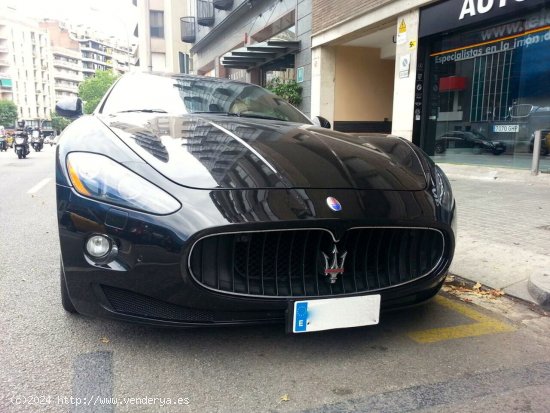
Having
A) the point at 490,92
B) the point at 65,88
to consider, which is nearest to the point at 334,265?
the point at 490,92

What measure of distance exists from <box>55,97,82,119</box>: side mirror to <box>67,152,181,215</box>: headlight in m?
1.89

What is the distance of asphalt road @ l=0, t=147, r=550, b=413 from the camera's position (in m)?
1.90

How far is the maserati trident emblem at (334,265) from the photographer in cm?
211

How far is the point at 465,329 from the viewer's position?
270 cm

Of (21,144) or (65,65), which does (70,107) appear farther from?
(65,65)

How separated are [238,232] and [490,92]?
28.4 ft

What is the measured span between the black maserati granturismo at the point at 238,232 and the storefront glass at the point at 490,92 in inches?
272

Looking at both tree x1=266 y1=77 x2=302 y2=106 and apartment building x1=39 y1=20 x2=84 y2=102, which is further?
apartment building x1=39 y1=20 x2=84 y2=102

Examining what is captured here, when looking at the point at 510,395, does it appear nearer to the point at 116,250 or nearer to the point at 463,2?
the point at 116,250

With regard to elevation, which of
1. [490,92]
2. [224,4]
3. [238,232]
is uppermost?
[224,4]

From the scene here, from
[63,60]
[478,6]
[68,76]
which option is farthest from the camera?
[68,76]

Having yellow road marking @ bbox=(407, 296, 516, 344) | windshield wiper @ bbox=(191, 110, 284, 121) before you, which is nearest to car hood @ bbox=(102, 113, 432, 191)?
windshield wiper @ bbox=(191, 110, 284, 121)

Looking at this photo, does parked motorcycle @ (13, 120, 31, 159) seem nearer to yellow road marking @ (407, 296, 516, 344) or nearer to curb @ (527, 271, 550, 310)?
yellow road marking @ (407, 296, 516, 344)

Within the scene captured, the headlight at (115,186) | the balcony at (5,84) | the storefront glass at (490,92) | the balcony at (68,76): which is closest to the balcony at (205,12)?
the storefront glass at (490,92)
